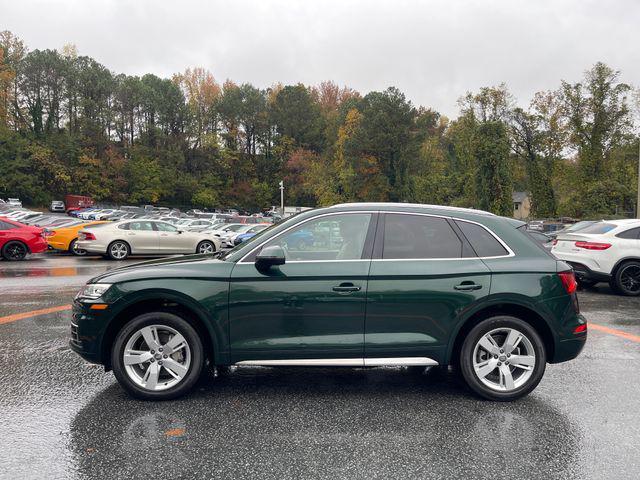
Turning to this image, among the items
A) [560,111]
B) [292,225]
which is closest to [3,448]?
[292,225]

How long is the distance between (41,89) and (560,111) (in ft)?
221

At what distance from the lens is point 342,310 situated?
4375 mm

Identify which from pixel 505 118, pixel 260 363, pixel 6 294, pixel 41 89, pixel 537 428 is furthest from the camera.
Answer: pixel 41 89

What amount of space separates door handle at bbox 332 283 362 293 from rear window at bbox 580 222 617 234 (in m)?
8.50

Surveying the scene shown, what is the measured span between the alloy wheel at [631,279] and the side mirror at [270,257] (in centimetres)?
890

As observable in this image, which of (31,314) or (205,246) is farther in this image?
(205,246)

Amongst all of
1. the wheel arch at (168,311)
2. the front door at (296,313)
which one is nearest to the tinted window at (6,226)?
the wheel arch at (168,311)

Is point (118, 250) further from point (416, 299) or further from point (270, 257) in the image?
point (416, 299)

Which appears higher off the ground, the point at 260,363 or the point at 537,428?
the point at 260,363

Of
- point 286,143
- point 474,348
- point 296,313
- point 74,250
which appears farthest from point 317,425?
point 286,143

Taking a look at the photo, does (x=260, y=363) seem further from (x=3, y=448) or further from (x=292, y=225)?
(x=3, y=448)

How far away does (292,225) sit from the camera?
464 cm

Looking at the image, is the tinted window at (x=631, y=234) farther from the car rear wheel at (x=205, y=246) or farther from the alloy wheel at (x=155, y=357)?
the car rear wheel at (x=205, y=246)

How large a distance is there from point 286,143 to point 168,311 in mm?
85953
